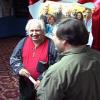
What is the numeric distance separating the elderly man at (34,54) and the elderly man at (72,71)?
2.65 feet

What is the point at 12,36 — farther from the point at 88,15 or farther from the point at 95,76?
the point at 95,76

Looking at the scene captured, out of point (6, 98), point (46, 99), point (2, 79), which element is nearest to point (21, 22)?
point (2, 79)

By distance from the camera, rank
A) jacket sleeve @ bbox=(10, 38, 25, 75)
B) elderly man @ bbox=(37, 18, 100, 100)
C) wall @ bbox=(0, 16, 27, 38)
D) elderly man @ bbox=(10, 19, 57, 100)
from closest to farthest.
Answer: elderly man @ bbox=(37, 18, 100, 100) → elderly man @ bbox=(10, 19, 57, 100) → jacket sleeve @ bbox=(10, 38, 25, 75) → wall @ bbox=(0, 16, 27, 38)

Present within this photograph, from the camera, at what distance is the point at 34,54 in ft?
8.64

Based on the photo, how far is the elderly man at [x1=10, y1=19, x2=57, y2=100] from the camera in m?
2.59

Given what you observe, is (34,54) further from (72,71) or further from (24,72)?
(72,71)

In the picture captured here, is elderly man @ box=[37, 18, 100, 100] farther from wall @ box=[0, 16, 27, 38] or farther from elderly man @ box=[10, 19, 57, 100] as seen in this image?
wall @ box=[0, 16, 27, 38]

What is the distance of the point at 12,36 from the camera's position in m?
8.17

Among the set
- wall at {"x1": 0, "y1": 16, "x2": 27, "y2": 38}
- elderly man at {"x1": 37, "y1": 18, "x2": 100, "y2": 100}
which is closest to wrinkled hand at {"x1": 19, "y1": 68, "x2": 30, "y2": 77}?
elderly man at {"x1": 37, "y1": 18, "x2": 100, "y2": 100}

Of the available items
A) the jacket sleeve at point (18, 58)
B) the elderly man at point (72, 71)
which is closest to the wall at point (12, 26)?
the jacket sleeve at point (18, 58)

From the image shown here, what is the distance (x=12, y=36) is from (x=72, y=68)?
21.5 feet

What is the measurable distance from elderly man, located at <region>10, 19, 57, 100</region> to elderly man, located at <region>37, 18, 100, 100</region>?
807mm

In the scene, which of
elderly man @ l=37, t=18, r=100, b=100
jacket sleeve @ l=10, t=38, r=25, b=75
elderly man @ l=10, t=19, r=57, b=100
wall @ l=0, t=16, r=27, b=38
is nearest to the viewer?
elderly man @ l=37, t=18, r=100, b=100

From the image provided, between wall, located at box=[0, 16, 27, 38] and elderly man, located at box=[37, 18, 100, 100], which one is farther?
wall, located at box=[0, 16, 27, 38]
